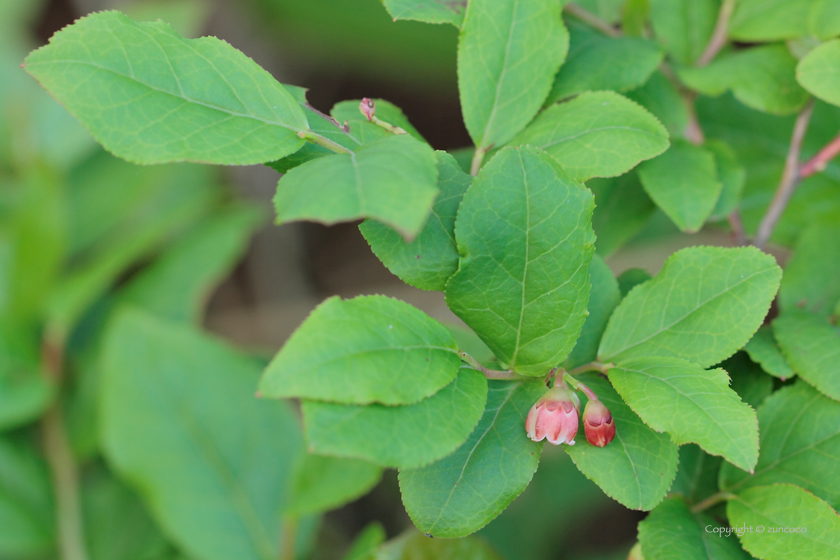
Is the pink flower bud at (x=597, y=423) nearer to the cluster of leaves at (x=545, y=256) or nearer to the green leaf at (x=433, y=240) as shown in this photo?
the cluster of leaves at (x=545, y=256)

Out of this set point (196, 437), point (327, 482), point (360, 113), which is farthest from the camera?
point (196, 437)

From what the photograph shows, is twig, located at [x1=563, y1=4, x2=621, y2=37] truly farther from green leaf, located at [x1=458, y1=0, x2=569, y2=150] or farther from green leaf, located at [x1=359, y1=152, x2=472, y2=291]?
green leaf, located at [x1=359, y1=152, x2=472, y2=291]

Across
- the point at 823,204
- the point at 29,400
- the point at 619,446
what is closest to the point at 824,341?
the point at 619,446

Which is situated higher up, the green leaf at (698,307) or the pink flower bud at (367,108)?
the pink flower bud at (367,108)

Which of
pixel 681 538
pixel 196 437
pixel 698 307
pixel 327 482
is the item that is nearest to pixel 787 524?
pixel 681 538

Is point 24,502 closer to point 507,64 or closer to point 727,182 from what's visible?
point 507,64

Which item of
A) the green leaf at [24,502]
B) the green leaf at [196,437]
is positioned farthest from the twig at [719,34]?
the green leaf at [24,502]
